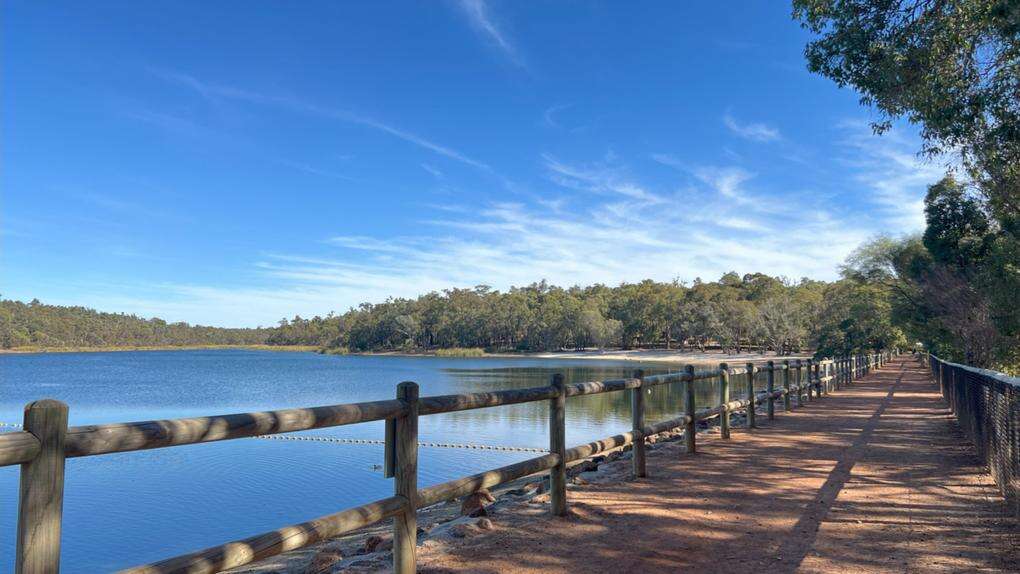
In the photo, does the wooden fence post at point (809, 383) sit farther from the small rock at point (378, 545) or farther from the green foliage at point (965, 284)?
the small rock at point (378, 545)

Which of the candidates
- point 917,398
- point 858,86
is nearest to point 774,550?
point 858,86

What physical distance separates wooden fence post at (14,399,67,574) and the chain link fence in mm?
6828

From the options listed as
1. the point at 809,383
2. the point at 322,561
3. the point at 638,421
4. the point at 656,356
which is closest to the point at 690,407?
the point at 638,421

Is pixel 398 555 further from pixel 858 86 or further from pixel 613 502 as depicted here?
pixel 858 86

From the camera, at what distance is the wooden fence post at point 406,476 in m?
4.14

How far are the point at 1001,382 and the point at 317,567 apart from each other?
6977 millimetres

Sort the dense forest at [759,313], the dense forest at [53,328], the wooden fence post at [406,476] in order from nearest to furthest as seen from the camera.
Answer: the wooden fence post at [406,476] → the dense forest at [759,313] → the dense forest at [53,328]

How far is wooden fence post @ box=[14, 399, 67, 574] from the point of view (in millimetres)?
2324

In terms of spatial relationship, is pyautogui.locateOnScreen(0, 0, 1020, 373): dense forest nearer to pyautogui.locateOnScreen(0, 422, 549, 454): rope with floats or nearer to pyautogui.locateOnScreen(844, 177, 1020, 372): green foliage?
pyautogui.locateOnScreen(844, 177, 1020, 372): green foliage

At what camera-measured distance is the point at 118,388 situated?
4631 cm

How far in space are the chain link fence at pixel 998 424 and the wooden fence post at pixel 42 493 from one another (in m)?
6.83

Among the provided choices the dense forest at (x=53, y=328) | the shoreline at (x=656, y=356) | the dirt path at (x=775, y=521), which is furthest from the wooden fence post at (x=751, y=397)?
the dense forest at (x=53, y=328)

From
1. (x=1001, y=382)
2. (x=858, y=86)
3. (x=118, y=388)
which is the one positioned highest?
(x=858, y=86)

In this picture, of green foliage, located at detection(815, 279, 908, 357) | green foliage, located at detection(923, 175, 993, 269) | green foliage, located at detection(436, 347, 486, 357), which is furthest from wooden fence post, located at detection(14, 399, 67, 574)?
green foliage, located at detection(436, 347, 486, 357)
